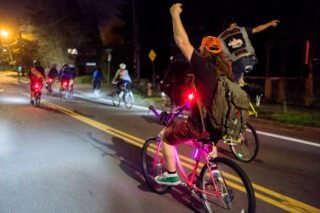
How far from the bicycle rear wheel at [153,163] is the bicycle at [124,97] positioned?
11973 mm

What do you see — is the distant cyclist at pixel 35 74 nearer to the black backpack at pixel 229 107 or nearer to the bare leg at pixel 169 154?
the bare leg at pixel 169 154

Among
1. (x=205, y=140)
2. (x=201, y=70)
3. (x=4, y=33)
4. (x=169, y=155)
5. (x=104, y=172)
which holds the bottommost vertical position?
(x=104, y=172)

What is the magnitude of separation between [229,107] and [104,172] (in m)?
3.35

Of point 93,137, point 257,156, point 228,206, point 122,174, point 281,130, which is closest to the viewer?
point 228,206

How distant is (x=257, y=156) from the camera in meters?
8.46

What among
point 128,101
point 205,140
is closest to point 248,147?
point 205,140

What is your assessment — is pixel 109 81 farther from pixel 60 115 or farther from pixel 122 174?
pixel 122 174

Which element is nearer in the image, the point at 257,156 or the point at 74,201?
the point at 74,201

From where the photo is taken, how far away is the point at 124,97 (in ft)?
61.0

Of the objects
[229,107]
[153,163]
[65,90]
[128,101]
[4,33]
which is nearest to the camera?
[229,107]

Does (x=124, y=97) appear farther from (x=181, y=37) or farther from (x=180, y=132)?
(x=181, y=37)

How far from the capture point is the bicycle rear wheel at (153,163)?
5879 mm

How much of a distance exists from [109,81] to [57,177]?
104ft

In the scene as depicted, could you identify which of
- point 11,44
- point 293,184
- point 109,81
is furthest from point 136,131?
point 11,44
